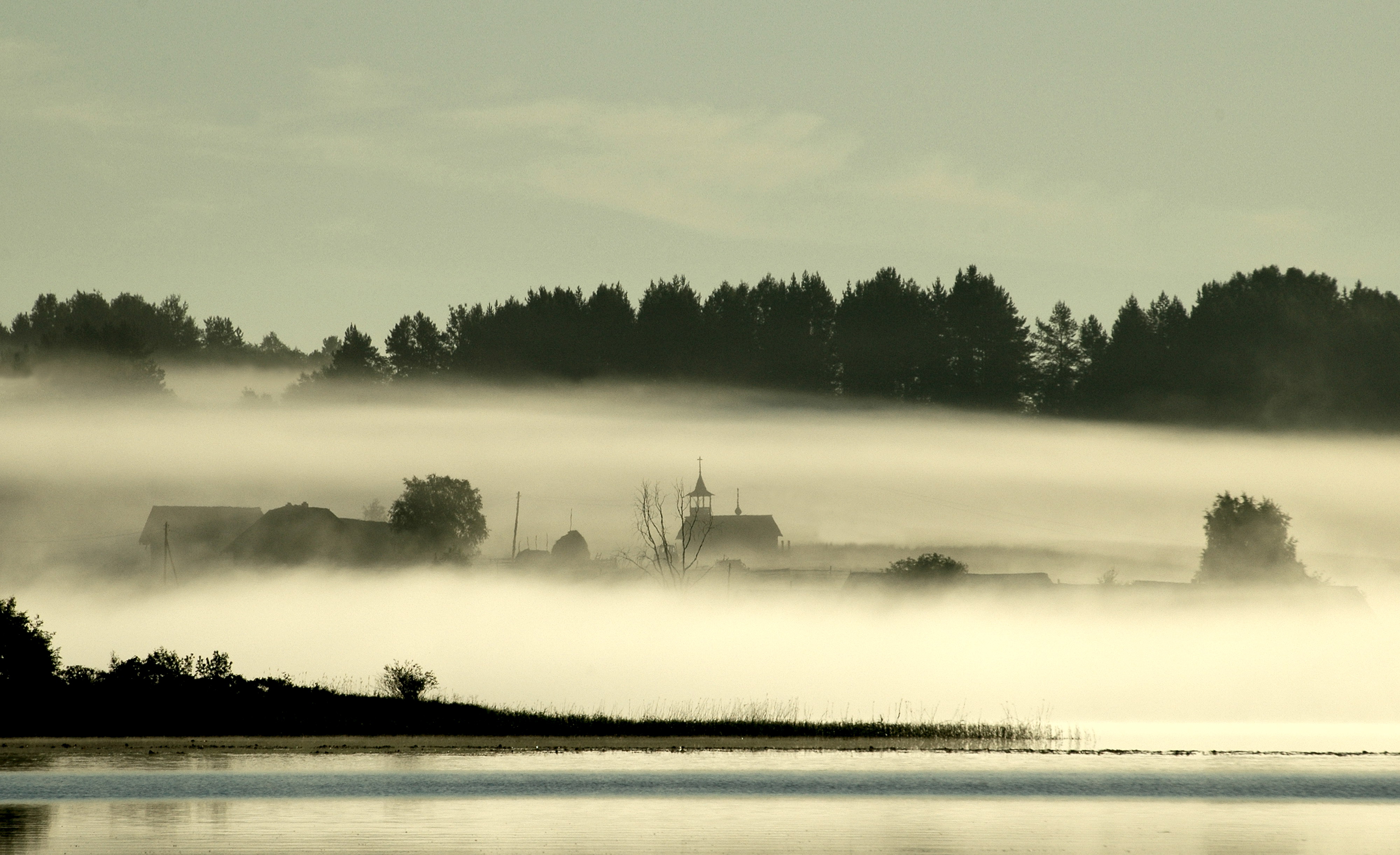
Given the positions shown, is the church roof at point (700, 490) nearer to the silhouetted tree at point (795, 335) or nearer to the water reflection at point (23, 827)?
the silhouetted tree at point (795, 335)

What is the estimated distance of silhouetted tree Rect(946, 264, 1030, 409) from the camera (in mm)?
158500

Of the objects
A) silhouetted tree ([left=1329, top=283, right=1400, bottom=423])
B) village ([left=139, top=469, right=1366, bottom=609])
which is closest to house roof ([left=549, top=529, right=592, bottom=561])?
village ([left=139, top=469, right=1366, bottom=609])

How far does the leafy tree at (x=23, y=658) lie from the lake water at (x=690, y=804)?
10.8m

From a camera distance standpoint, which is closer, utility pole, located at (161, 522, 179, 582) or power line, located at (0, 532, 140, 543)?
utility pole, located at (161, 522, 179, 582)

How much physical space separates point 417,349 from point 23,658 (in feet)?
314

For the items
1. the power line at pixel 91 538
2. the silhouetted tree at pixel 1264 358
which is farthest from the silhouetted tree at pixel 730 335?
the power line at pixel 91 538

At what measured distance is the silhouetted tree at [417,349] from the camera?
181 m

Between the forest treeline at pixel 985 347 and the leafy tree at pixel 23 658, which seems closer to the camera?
the leafy tree at pixel 23 658

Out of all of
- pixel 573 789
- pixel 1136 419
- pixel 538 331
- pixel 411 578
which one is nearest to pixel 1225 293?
pixel 1136 419

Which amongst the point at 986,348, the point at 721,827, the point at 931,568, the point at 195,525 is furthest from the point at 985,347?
the point at 721,827

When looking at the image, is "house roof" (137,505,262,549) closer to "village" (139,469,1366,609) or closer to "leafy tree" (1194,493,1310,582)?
"village" (139,469,1366,609)

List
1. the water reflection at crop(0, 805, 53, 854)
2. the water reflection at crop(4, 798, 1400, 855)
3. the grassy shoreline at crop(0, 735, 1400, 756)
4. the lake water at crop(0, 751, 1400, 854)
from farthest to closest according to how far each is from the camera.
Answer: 1. the grassy shoreline at crop(0, 735, 1400, 756)
2. the lake water at crop(0, 751, 1400, 854)
3. the water reflection at crop(4, 798, 1400, 855)
4. the water reflection at crop(0, 805, 53, 854)

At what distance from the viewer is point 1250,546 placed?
14812cm

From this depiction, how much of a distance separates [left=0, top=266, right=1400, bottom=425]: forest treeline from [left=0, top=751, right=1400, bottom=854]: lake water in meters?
70.5
